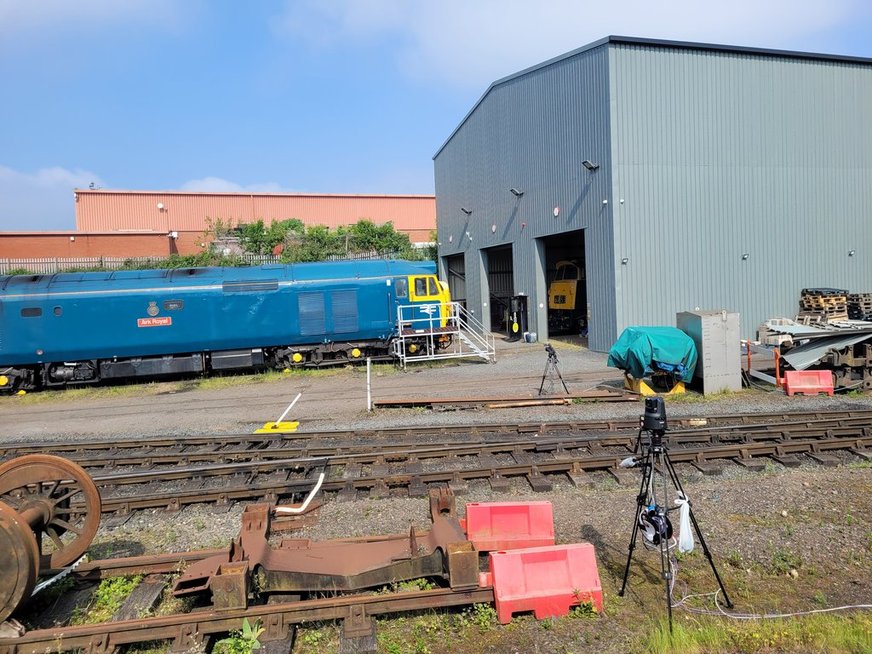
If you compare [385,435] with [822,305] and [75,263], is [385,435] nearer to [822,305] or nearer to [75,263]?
[822,305]

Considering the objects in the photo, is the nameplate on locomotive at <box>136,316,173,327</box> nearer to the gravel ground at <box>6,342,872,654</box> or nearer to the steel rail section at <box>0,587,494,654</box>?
the gravel ground at <box>6,342,872,654</box>

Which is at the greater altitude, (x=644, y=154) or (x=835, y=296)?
(x=644, y=154)

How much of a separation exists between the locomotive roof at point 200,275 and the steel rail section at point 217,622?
51.6 feet

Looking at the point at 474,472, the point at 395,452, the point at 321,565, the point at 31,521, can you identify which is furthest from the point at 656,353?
the point at 31,521

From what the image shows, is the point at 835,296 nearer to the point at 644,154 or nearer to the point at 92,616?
the point at 644,154

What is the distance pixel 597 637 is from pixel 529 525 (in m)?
1.37

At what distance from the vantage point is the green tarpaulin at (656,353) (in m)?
12.8

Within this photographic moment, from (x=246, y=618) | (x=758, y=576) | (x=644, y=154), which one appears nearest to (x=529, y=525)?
(x=758, y=576)

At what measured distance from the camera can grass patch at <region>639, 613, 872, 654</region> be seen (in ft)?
12.5

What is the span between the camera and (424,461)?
8.55 meters

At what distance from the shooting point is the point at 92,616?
450 centimetres

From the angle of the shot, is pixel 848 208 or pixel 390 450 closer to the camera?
pixel 390 450


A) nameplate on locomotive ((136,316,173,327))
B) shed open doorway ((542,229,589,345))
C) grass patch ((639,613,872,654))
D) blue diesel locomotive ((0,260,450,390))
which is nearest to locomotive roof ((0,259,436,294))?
blue diesel locomotive ((0,260,450,390))

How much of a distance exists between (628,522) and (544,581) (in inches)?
81.4
